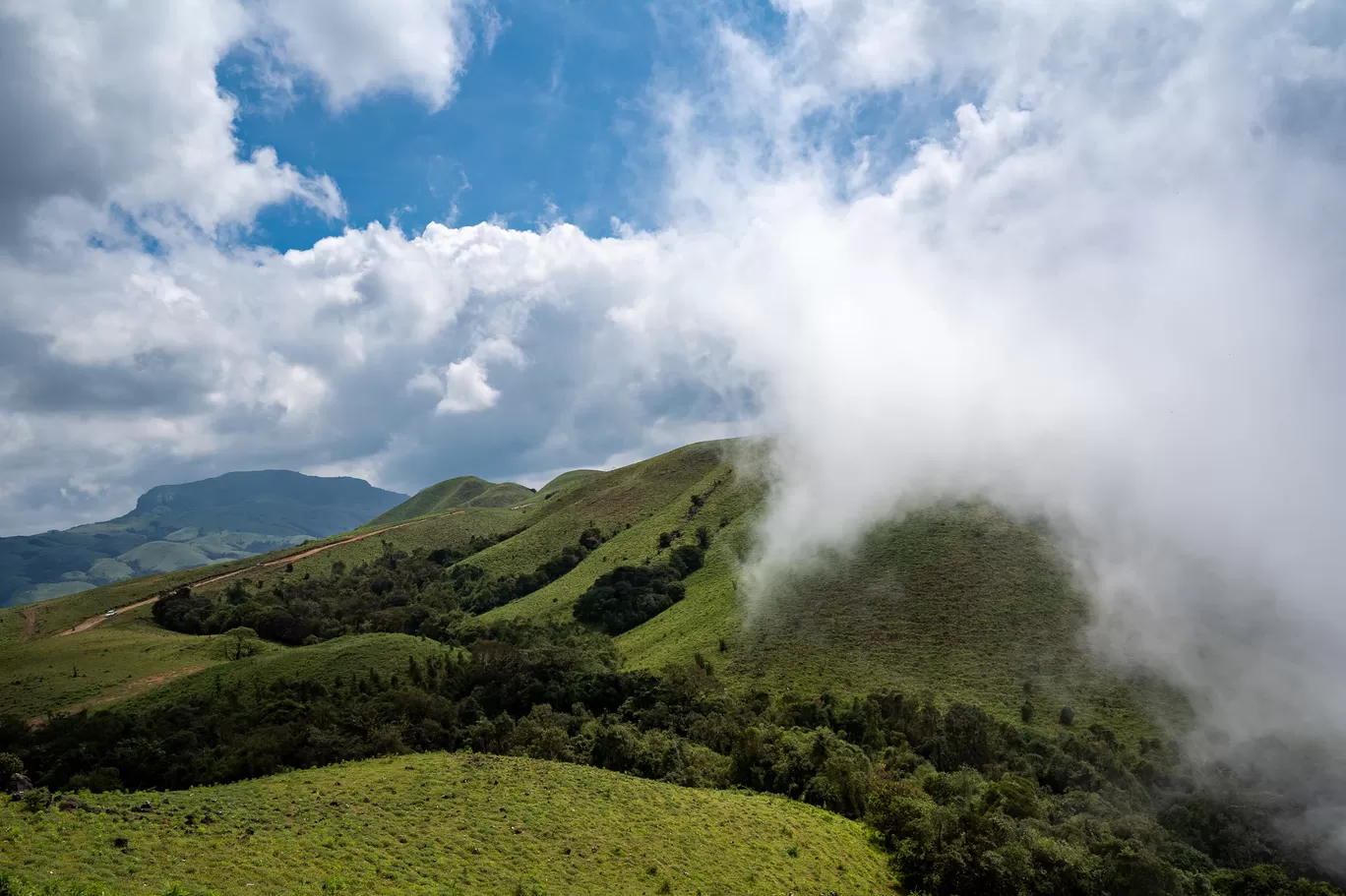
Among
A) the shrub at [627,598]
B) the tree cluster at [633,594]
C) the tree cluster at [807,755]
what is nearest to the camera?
the tree cluster at [807,755]

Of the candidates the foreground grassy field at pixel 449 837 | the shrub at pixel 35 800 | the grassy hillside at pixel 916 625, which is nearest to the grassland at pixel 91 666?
the grassy hillside at pixel 916 625

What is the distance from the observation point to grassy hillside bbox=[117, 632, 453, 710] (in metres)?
85.8

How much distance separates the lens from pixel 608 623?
13262 centimetres

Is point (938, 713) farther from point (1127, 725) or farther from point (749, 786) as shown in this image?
point (749, 786)

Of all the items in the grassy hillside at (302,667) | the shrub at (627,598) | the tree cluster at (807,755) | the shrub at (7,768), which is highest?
the shrub at (627,598)

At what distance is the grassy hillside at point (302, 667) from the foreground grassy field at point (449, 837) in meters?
37.6

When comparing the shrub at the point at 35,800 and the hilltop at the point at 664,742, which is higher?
the shrub at the point at 35,800

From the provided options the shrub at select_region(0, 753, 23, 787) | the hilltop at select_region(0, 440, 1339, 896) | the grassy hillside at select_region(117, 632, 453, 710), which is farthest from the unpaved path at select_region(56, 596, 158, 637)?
the shrub at select_region(0, 753, 23, 787)

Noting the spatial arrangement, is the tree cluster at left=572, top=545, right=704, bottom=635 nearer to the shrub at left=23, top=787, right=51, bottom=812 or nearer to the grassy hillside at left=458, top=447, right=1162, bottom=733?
the grassy hillside at left=458, top=447, right=1162, bottom=733

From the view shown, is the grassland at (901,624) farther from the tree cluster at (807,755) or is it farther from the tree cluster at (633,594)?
the tree cluster at (807,755)

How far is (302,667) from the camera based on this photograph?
298ft

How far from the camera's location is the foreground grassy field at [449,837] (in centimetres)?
2959

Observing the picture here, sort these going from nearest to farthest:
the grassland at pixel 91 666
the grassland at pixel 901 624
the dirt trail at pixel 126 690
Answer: the dirt trail at pixel 126 690, the grassland at pixel 91 666, the grassland at pixel 901 624

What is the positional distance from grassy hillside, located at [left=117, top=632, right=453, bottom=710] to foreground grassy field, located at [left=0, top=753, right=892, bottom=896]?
123 feet
